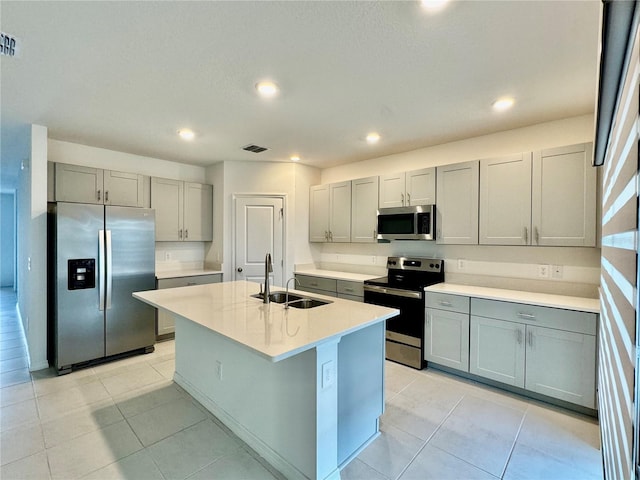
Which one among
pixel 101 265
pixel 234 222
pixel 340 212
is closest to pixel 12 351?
pixel 101 265

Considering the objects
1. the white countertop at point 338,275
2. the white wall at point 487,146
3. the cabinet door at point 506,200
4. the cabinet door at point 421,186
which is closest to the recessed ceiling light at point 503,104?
the cabinet door at point 506,200

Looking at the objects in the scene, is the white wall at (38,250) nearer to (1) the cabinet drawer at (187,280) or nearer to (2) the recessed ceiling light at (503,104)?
(1) the cabinet drawer at (187,280)

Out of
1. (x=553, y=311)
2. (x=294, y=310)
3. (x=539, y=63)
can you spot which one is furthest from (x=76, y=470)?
(x=539, y=63)

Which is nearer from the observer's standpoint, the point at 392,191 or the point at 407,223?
the point at 407,223

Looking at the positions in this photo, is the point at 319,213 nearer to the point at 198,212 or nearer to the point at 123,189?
the point at 198,212

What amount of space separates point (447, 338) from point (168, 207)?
12.8 feet

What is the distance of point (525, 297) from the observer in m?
2.70

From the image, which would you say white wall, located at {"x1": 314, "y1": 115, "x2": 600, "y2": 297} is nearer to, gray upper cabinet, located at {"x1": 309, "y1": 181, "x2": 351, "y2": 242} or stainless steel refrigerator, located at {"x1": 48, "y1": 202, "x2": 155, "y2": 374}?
gray upper cabinet, located at {"x1": 309, "y1": 181, "x2": 351, "y2": 242}

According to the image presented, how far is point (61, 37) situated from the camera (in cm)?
173

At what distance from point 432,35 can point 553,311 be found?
2255 millimetres

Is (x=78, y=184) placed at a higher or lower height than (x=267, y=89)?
lower

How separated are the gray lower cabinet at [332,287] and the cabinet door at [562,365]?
1789 mm

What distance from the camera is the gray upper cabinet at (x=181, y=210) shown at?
4.24 metres

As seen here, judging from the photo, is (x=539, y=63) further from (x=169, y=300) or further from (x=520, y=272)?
(x=169, y=300)
